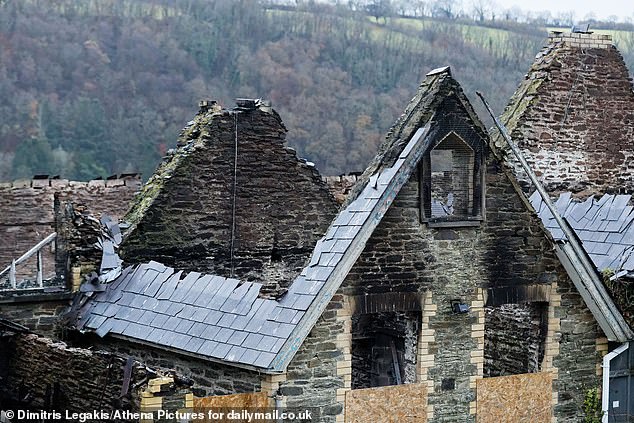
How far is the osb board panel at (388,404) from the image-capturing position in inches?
551

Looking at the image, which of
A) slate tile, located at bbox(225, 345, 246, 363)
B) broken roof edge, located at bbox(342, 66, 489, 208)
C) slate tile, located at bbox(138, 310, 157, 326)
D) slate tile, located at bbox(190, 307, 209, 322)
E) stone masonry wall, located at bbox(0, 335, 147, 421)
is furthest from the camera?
slate tile, located at bbox(138, 310, 157, 326)

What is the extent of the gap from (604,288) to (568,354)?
3.13ft

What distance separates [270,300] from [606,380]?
188 inches

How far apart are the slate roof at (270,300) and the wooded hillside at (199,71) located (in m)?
40.6

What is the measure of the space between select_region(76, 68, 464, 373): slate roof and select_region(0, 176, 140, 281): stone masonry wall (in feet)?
50.1

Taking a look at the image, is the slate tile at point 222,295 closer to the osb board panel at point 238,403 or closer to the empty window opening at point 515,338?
the osb board panel at point 238,403

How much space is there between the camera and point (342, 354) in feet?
45.6

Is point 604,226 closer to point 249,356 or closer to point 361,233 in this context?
point 361,233

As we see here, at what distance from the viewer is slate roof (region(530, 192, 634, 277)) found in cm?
1655

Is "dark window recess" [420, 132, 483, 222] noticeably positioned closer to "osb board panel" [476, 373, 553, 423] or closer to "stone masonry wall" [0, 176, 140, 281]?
"osb board panel" [476, 373, 553, 423]

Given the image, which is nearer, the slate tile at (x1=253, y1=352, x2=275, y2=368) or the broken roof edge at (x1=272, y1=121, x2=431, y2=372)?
the slate tile at (x1=253, y1=352, x2=275, y2=368)

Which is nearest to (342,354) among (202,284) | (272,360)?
(272,360)

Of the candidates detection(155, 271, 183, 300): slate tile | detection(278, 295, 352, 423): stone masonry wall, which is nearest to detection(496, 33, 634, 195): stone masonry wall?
detection(155, 271, 183, 300): slate tile

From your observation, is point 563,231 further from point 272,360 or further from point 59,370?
point 59,370
